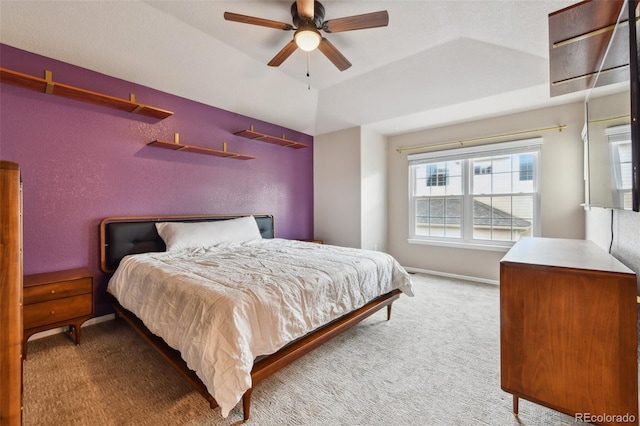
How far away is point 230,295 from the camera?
5.01ft

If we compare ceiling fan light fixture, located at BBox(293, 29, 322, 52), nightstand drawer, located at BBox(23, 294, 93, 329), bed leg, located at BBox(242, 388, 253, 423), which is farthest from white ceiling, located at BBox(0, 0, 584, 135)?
bed leg, located at BBox(242, 388, 253, 423)

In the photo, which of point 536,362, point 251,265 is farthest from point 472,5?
point 251,265

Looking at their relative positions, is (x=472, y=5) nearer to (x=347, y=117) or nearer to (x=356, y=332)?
(x=347, y=117)

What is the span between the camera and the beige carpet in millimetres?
1508

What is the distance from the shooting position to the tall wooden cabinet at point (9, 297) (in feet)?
2.50

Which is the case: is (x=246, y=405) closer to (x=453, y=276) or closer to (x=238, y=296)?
(x=238, y=296)

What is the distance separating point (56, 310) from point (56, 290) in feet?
0.53

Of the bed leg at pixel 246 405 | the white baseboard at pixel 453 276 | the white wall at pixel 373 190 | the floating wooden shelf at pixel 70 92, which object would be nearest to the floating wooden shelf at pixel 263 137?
the floating wooden shelf at pixel 70 92

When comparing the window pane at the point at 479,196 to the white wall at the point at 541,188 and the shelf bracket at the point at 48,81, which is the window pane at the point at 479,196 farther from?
the shelf bracket at the point at 48,81

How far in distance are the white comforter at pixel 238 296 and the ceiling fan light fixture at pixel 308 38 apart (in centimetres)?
175

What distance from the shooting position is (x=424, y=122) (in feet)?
14.3

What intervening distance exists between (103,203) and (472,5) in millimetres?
3922

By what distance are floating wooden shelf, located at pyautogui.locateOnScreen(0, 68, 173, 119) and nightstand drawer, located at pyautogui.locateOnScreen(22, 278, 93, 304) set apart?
1.65 m

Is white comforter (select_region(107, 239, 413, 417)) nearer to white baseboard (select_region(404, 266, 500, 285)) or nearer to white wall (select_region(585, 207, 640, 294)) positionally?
white wall (select_region(585, 207, 640, 294))
